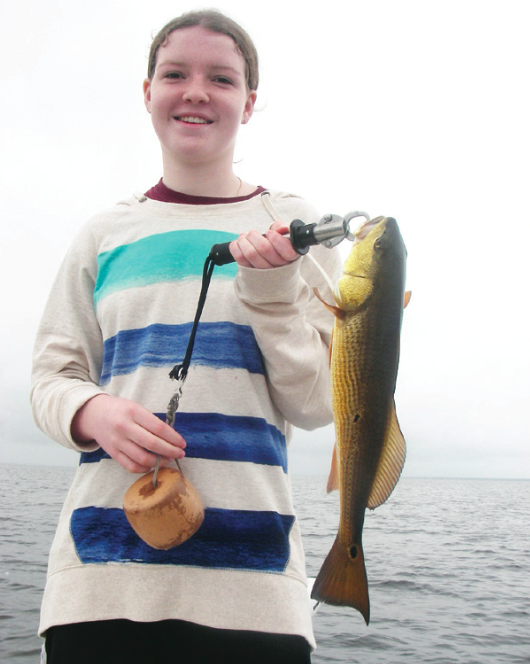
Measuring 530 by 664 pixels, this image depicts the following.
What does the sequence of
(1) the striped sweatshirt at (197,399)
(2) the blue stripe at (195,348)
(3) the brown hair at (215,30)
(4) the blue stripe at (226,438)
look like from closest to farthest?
(1) the striped sweatshirt at (197,399), (4) the blue stripe at (226,438), (2) the blue stripe at (195,348), (3) the brown hair at (215,30)

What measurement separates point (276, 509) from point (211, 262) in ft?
2.76

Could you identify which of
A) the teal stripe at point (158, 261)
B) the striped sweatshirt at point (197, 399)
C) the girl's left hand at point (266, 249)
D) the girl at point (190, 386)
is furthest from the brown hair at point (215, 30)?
the girl's left hand at point (266, 249)

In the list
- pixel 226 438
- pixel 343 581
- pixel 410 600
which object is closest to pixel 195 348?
pixel 226 438

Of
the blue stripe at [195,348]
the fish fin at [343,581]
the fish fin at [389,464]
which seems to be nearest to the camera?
the fish fin at [343,581]

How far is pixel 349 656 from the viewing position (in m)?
7.31

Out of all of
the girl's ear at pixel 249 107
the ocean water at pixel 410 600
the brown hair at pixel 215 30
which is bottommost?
the ocean water at pixel 410 600

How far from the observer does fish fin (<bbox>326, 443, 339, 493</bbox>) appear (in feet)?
4.99

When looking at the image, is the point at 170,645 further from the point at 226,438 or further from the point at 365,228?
the point at 365,228

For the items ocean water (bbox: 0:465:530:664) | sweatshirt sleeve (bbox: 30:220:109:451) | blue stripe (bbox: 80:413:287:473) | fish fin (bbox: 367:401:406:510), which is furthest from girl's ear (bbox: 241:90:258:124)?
ocean water (bbox: 0:465:530:664)

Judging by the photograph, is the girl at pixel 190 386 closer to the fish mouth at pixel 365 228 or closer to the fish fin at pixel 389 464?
the fish mouth at pixel 365 228

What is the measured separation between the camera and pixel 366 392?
146 centimetres

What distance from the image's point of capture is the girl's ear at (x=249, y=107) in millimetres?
2352

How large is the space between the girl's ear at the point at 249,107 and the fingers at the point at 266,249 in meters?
1.05

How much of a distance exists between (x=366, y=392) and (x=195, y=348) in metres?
0.68
